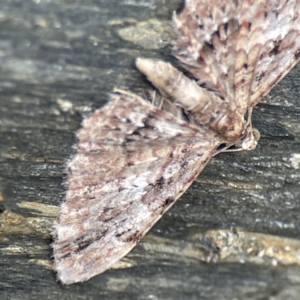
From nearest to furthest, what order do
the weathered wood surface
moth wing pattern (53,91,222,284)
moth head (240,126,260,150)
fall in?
the weathered wood surface
moth wing pattern (53,91,222,284)
moth head (240,126,260,150)

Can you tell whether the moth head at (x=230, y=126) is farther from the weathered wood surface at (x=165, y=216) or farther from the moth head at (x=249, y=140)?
the weathered wood surface at (x=165, y=216)

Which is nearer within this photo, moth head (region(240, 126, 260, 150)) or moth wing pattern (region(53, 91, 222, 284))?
moth wing pattern (region(53, 91, 222, 284))

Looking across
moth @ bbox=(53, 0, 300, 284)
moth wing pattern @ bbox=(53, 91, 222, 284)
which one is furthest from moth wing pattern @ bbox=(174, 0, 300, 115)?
moth wing pattern @ bbox=(53, 91, 222, 284)

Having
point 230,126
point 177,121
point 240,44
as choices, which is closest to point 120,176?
point 177,121

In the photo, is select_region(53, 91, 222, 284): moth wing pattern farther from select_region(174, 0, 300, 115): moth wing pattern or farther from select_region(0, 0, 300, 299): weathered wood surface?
select_region(174, 0, 300, 115): moth wing pattern

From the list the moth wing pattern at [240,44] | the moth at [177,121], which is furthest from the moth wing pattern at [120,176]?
the moth wing pattern at [240,44]

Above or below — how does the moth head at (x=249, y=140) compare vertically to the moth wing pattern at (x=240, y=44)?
below

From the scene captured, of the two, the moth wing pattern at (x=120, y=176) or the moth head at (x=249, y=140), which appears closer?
the moth wing pattern at (x=120, y=176)

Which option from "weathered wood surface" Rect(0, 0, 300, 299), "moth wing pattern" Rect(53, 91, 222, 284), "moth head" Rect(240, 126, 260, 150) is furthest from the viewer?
"moth head" Rect(240, 126, 260, 150)

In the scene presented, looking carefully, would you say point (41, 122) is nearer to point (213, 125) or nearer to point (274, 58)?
point (213, 125)
